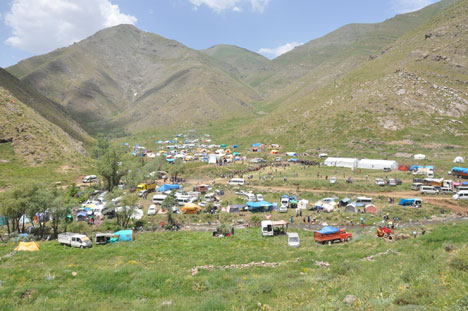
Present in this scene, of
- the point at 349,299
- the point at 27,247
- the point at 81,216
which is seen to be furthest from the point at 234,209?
the point at 349,299

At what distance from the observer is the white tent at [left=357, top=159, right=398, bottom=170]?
51806 millimetres

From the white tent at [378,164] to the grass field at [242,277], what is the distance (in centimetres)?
3456

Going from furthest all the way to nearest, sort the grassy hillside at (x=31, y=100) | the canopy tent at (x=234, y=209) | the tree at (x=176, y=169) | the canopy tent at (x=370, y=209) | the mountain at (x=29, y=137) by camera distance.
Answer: the grassy hillside at (x=31, y=100), the mountain at (x=29, y=137), the tree at (x=176, y=169), the canopy tent at (x=234, y=209), the canopy tent at (x=370, y=209)

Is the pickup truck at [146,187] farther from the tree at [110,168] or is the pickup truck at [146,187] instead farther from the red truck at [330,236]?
the red truck at [330,236]

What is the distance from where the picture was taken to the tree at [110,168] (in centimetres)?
4409

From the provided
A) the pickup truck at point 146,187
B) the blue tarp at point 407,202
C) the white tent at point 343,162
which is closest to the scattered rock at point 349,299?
the blue tarp at point 407,202

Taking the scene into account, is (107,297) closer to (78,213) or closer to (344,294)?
(344,294)

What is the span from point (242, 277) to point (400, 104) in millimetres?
80657

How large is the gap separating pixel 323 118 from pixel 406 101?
2258cm

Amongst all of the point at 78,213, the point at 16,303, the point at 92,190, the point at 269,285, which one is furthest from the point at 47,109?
the point at 269,285

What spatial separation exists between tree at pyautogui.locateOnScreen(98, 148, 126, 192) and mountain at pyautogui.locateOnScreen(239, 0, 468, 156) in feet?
168

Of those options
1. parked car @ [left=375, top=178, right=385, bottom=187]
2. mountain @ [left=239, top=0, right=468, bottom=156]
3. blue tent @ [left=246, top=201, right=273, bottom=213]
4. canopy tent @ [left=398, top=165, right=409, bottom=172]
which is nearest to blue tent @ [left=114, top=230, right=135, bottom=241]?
blue tent @ [left=246, top=201, right=273, bottom=213]

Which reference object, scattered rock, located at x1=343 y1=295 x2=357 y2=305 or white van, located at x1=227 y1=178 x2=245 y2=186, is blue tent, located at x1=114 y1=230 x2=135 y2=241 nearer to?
scattered rock, located at x1=343 y1=295 x2=357 y2=305

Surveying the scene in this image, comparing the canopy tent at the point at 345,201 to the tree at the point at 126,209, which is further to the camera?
the canopy tent at the point at 345,201
